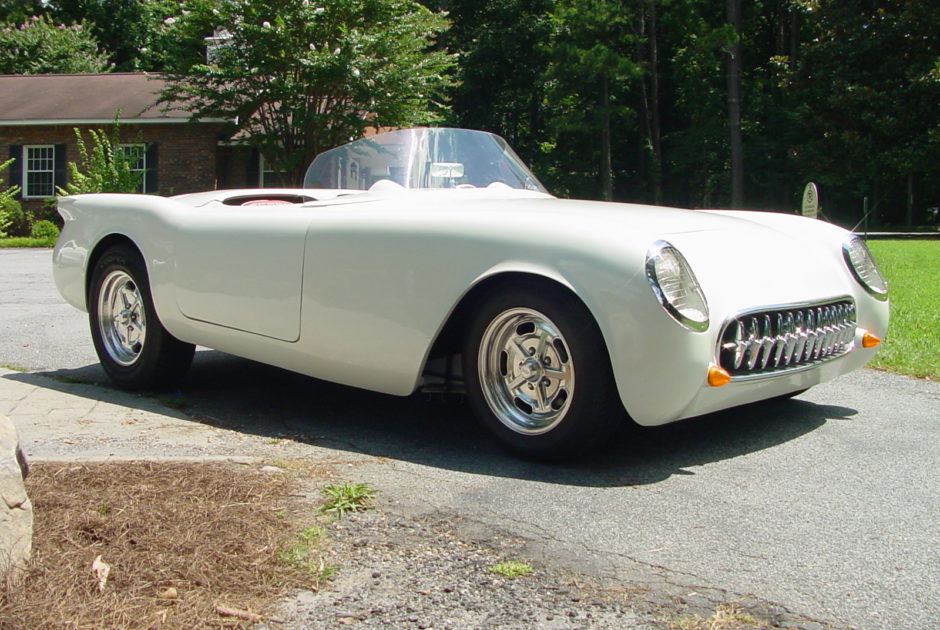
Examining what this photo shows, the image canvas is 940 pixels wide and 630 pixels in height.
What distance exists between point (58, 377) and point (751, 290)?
4.04 m

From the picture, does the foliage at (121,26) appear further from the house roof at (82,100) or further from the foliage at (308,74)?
the foliage at (308,74)

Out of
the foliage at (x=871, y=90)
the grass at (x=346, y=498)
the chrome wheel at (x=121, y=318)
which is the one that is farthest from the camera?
the foliage at (x=871, y=90)

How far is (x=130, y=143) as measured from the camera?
29250 millimetres

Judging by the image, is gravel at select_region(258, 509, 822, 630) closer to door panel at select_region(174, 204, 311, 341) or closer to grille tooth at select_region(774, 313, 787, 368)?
grille tooth at select_region(774, 313, 787, 368)

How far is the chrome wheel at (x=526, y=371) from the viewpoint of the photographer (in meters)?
3.81

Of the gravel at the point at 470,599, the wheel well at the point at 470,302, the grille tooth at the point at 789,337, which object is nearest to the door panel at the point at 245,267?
the wheel well at the point at 470,302

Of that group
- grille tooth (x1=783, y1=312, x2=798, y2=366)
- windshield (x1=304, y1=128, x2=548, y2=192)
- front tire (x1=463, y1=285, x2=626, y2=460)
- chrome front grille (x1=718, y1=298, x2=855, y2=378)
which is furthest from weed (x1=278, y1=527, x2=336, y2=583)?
windshield (x1=304, y1=128, x2=548, y2=192)

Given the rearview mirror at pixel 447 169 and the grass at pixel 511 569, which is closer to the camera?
the grass at pixel 511 569

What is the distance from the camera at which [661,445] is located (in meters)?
4.22

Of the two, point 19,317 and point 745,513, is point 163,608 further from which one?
point 19,317

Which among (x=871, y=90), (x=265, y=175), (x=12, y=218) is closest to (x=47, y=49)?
(x=12, y=218)

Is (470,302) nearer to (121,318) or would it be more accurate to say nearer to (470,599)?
(470,599)

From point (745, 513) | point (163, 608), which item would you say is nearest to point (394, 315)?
point (745, 513)

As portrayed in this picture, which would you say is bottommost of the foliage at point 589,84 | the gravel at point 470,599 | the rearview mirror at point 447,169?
the gravel at point 470,599
